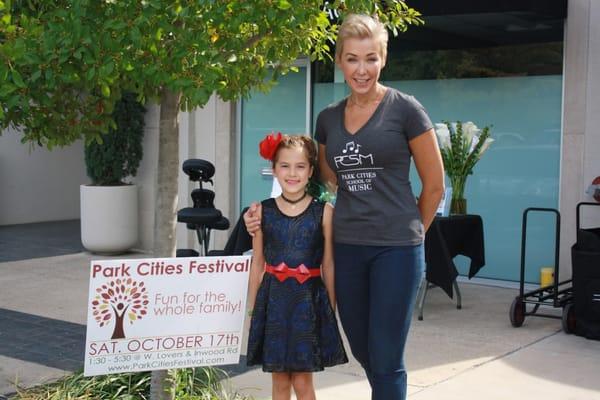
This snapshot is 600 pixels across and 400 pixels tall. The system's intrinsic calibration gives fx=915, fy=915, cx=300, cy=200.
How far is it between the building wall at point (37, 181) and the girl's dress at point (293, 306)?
1143cm

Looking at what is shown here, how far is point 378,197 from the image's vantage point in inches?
148

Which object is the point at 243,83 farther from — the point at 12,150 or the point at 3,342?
the point at 12,150

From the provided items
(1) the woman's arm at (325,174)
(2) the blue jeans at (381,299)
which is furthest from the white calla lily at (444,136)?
(2) the blue jeans at (381,299)

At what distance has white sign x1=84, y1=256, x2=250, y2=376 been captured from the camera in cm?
397

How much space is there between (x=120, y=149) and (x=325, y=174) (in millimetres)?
7698

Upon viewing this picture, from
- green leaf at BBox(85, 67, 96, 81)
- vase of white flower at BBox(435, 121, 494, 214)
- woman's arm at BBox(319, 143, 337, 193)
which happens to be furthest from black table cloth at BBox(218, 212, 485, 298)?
green leaf at BBox(85, 67, 96, 81)

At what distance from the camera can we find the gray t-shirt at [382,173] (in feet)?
12.3

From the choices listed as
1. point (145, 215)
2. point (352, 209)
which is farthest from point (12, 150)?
point (352, 209)

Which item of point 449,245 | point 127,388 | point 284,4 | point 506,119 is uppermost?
point 284,4

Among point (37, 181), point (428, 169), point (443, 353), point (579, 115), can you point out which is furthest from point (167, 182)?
point (37, 181)

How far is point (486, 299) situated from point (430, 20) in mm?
2770

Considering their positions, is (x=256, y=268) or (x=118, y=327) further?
(x=256, y=268)

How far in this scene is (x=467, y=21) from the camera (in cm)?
880

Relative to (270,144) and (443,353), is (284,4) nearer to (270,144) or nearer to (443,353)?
(270,144)
